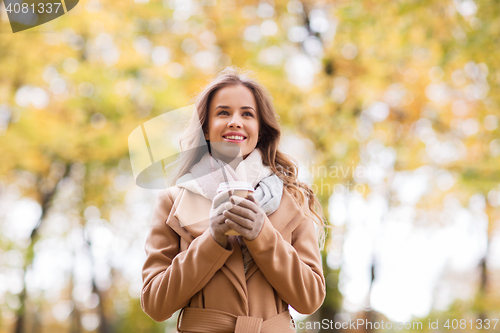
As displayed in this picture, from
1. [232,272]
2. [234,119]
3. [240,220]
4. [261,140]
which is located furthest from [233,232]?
[261,140]

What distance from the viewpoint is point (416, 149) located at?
584cm

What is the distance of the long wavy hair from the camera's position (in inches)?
65.9

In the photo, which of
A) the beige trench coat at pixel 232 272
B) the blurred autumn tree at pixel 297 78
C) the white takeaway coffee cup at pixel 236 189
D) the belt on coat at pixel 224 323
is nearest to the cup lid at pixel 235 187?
the white takeaway coffee cup at pixel 236 189

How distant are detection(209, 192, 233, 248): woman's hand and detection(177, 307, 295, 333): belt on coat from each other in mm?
241

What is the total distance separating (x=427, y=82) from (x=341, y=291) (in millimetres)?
2945

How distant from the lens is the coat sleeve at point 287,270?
1365 mm

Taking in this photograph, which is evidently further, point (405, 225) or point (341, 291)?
point (405, 225)

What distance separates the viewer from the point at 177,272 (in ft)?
4.55

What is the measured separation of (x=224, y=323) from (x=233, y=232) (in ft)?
0.98

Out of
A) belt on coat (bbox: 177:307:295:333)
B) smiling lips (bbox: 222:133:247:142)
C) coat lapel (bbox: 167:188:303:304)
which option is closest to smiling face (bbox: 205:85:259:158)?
smiling lips (bbox: 222:133:247:142)

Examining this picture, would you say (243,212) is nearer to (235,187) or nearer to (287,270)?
(235,187)

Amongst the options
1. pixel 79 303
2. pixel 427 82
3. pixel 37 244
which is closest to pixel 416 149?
pixel 427 82

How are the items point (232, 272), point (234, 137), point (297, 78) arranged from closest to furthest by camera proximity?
1. point (232, 272)
2. point (234, 137)
3. point (297, 78)

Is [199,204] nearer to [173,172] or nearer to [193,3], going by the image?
[173,172]
